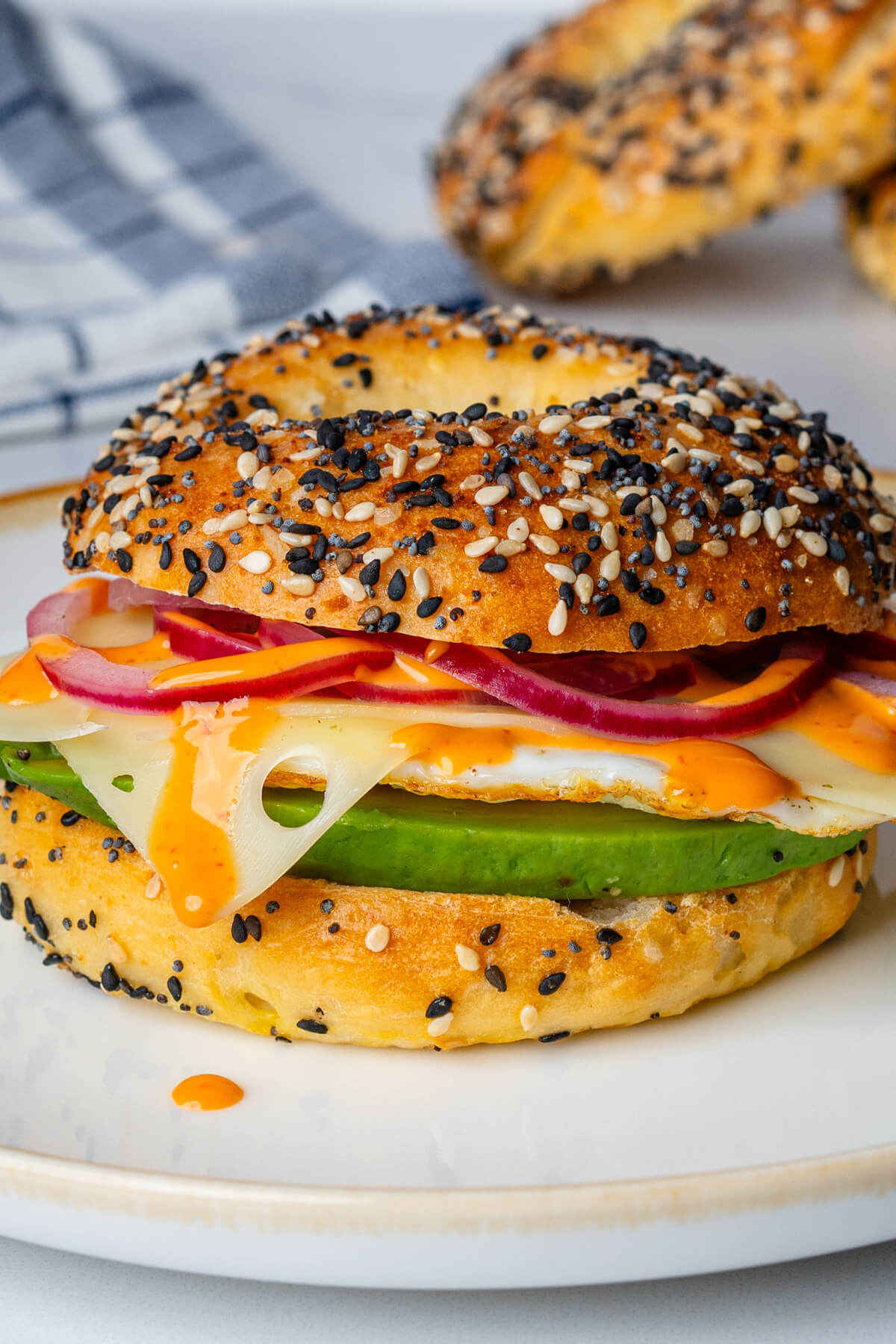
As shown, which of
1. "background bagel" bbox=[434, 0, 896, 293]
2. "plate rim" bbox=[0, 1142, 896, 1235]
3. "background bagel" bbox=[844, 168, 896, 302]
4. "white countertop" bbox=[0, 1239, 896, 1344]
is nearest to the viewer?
"plate rim" bbox=[0, 1142, 896, 1235]

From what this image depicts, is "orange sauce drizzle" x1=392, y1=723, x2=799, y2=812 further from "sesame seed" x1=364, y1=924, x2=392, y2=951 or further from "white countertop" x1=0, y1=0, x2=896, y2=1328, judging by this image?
"white countertop" x1=0, y1=0, x2=896, y2=1328

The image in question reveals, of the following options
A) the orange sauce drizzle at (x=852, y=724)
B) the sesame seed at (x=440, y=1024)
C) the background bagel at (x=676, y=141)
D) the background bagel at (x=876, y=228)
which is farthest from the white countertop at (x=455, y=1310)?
the background bagel at (x=876, y=228)

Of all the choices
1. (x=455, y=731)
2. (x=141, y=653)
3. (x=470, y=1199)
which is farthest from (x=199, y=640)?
(x=470, y=1199)

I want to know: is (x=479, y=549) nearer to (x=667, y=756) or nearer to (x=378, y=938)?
(x=667, y=756)

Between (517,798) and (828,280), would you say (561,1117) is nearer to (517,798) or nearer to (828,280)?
(517,798)

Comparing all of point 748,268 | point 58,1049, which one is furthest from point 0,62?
point 58,1049

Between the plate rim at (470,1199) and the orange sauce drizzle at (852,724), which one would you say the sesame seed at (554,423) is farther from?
the plate rim at (470,1199)

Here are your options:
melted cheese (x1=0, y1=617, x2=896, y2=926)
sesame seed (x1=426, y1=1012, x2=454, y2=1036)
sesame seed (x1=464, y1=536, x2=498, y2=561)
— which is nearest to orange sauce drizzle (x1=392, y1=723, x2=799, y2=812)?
melted cheese (x1=0, y1=617, x2=896, y2=926)
